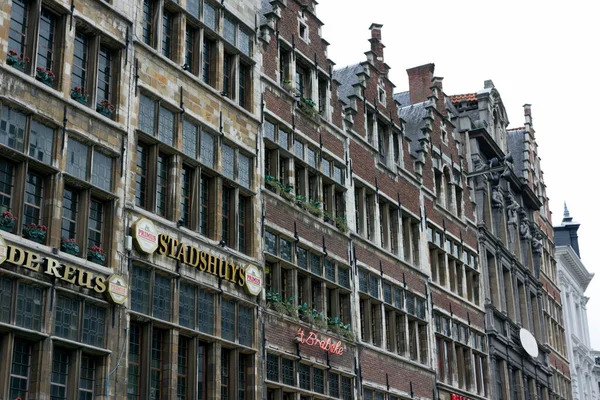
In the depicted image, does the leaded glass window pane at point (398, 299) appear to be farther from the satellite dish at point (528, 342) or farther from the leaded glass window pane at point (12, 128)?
the leaded glass window pane at point (12, 128)

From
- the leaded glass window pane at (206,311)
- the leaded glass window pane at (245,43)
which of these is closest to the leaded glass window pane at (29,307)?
the leaded glass window pane at (206,311)

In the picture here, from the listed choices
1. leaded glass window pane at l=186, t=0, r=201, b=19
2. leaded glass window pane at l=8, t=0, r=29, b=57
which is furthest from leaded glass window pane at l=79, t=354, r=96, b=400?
leaded glass window pane at l=186, t=0, r=201, b=19

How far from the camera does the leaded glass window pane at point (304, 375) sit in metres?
22.9

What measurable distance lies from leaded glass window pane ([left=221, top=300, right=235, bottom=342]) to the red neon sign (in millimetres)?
2621

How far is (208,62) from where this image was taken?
2217 cm

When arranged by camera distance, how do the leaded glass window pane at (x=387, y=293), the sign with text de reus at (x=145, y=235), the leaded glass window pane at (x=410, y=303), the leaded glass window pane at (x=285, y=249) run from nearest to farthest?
1. the sign with text de reus at (x=145, y=235)
2. the leaded glass window pane at (x=285, y=249)
3. the leaded glass window pane at (x=387, y=293)
4. the leaded glass window pane at (x=410, y=303)

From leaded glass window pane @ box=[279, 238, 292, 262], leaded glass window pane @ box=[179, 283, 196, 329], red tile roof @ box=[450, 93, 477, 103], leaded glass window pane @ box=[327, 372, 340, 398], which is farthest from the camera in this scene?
red tile roof @ box=[450, 93, 477, 103]

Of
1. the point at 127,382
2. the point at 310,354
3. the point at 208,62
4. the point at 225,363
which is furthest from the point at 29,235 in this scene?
the point at 310,354

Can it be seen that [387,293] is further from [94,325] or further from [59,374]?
[59,374]

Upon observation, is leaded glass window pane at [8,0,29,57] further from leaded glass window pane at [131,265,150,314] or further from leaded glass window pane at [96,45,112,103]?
leaded glass window pane at [131,265,150,314]

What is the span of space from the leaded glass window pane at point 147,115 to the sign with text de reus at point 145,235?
6.32 ft

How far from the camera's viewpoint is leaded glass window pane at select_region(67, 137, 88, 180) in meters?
17.0

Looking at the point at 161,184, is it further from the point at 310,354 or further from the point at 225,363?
the point at 310,354

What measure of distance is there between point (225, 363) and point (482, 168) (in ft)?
65.0
